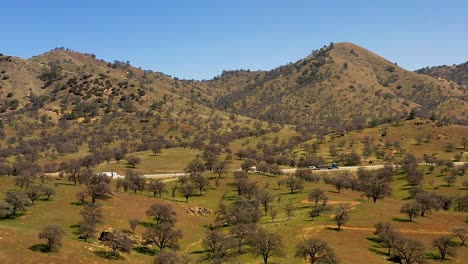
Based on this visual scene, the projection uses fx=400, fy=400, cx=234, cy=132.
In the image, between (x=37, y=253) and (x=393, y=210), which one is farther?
(x=393, y=210)

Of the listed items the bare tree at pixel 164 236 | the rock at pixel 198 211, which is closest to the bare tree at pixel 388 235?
the bare tree at pixel 164 236

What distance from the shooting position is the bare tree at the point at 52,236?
7419cm

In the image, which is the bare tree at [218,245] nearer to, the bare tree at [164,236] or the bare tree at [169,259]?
the bare tree at [164,236]

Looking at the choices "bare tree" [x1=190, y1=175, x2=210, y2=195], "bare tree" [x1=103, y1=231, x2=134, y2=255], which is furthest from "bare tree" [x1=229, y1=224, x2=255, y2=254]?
"bare tree" [x1=190, y1=175, x2=210, y2=195]

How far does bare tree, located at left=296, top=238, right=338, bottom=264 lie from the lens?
73.9 meters

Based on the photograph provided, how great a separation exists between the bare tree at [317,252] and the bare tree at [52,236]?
45.5 metres

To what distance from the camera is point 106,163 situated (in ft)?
632

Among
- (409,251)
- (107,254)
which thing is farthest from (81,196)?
(409,251)

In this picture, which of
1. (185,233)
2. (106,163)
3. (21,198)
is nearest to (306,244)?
(185,233)

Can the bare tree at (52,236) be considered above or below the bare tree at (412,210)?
below

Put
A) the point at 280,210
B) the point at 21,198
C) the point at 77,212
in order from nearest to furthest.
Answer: the point at 21,198, the point at 77,212, the point at 280,210

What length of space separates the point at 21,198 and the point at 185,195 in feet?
171

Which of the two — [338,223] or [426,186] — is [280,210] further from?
[426,186]

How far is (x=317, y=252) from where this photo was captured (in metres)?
77.1
